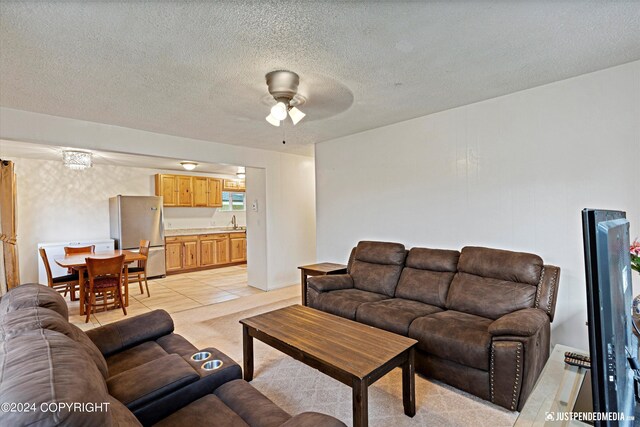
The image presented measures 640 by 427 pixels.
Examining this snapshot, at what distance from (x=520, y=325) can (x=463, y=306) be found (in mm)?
700

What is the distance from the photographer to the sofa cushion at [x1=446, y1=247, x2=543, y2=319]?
242cm

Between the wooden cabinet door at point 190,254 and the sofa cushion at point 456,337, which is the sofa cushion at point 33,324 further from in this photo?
the wooden cabinet door at point 190,254

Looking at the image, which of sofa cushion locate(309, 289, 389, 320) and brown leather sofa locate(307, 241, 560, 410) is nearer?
brown leather sofa locate(307, 241, 560, 410)

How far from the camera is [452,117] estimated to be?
3.27m

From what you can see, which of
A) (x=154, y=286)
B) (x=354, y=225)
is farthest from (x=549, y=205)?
(x=154, y=286)

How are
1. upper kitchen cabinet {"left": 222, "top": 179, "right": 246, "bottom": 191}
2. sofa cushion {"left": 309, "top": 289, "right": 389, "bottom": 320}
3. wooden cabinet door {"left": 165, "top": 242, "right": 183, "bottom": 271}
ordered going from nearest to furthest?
sofa cushion {"left": 309, "top": 289, "right": 389, "bottom": 320} → wooden cabinet door {"left": 165, "top": 242, "right": 183, "bottom": 271} → upper kitchen cabinet {"left": 222, "top": 179, "right": 246, "bottom": 191}

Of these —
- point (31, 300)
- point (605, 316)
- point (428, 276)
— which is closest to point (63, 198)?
point (31, 300)

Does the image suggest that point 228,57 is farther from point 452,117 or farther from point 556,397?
point 556,397

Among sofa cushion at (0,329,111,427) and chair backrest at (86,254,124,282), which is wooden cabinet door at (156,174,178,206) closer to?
chair backrest at (86,254,124,282)

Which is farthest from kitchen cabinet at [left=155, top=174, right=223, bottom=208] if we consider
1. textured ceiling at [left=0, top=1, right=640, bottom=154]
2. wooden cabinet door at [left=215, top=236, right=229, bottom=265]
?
textured ceiling at [left=0, top=1, right=640, bottom=154]

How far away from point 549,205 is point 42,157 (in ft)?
24.3

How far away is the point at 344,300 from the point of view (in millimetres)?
2996

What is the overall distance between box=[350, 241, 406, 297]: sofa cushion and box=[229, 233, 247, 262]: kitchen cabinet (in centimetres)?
473

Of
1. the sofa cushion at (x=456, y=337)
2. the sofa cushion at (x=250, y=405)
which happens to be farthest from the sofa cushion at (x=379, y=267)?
the sofa cushion at (x=250, y=405)
